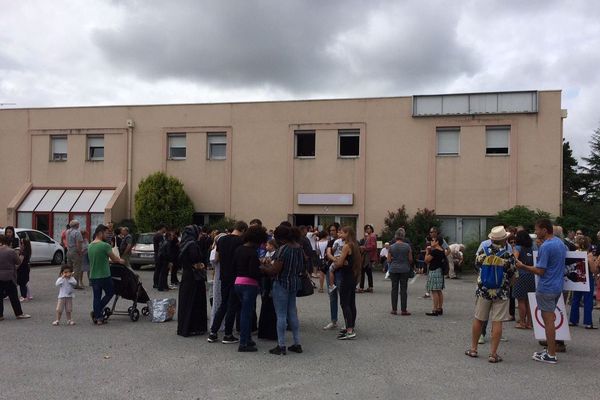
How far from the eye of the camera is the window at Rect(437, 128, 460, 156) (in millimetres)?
24734

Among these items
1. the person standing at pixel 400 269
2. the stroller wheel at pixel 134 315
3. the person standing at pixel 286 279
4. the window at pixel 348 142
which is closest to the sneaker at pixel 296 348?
the person standing at pixel 286 279

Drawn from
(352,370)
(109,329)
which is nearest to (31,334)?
(109,329)

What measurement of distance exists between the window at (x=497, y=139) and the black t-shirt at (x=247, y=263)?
1859cm

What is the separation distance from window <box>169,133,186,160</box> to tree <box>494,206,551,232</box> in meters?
14.9

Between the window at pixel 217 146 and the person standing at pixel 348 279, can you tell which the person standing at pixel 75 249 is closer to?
the person standing at pixel 348 279

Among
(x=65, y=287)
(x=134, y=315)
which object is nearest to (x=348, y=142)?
(x=134, y=315)

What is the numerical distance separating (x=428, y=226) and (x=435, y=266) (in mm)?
12927

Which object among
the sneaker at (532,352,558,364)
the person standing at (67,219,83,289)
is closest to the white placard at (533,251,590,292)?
the sneaker at (532,352,558,364)

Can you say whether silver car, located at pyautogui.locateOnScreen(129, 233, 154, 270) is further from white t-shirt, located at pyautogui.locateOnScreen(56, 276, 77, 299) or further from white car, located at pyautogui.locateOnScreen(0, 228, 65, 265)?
white t-shirt, located at pyautogui.locateOnScreen(56, 276, 77, 299)

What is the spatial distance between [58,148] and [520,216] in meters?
22.4

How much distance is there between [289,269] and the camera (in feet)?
25.6

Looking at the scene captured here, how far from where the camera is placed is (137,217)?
26.4 meters

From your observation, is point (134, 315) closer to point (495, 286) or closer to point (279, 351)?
point (279, 351)

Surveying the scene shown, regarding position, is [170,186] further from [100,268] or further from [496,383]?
[496,383]
